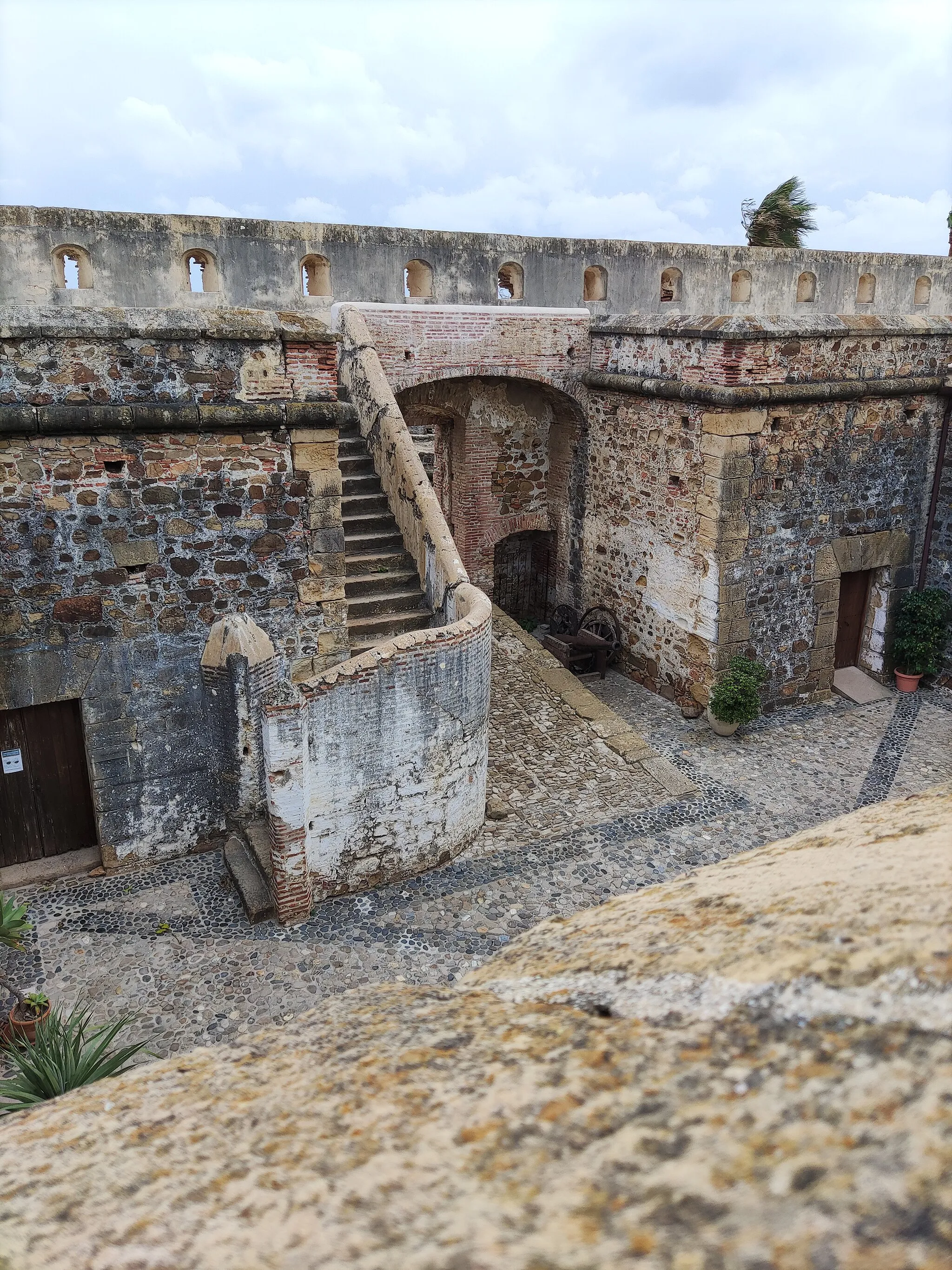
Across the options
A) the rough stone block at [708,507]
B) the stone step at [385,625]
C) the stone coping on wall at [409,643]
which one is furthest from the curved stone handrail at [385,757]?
the rough stone block at [708,507]

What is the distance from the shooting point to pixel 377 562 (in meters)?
9.07

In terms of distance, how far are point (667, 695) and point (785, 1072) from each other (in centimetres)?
1047

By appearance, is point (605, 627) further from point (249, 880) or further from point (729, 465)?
point (249, 880)

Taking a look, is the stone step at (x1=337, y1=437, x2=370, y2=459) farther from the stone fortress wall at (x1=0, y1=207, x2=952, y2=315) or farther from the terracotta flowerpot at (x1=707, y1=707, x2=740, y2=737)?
the terracotta flowerpot at (x1=707, y1=707, x2=740, y2=737)

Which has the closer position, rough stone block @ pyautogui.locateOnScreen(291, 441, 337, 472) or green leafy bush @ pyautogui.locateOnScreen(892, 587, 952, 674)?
rough stone block @ pyautogui.locateOnScreen(291, 441, 337, 472)

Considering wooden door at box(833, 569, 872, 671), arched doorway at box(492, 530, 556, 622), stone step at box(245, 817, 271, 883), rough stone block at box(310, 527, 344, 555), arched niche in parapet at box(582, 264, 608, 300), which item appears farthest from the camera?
arched doorway at box(492, 530, 556, 622)

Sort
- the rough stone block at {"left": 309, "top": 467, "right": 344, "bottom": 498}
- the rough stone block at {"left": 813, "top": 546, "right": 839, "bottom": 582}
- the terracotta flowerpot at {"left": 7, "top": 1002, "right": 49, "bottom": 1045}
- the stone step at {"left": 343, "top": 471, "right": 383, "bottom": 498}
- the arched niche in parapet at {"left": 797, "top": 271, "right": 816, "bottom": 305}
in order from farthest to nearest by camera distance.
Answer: the arched niche in parapet at {"left": 797, "top": 271, "right": 816, "bottom": 305}, the rough stone block at {"left": 813, "top": 546, "right": 839, "bottom": 582}, the stone step at {"left": 343, "top": 471, "right": 383, "bottom": 498}, the rough stone block at {"left": 309, "top": 467, "right": 344, "bottom": 498}, the terracotta flowerpot at {"left": 7, "top": 1002, "right": 49, "bottom": 1045}

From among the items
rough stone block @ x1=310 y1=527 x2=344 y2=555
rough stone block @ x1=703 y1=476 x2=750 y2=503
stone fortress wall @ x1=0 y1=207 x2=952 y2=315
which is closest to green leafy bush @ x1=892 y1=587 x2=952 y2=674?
rough stone block @ x1=703 y1=476 x2=750 y2=503

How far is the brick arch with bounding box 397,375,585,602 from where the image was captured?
1267cm

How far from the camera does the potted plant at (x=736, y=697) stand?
34.0 ft

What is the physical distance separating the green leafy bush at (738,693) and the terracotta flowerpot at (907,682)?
2563mm

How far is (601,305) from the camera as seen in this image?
42.9 feet

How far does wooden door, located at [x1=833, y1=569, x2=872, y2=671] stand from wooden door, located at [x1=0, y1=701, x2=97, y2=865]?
29.7ft

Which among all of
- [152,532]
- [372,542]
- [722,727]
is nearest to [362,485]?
[372,542]
